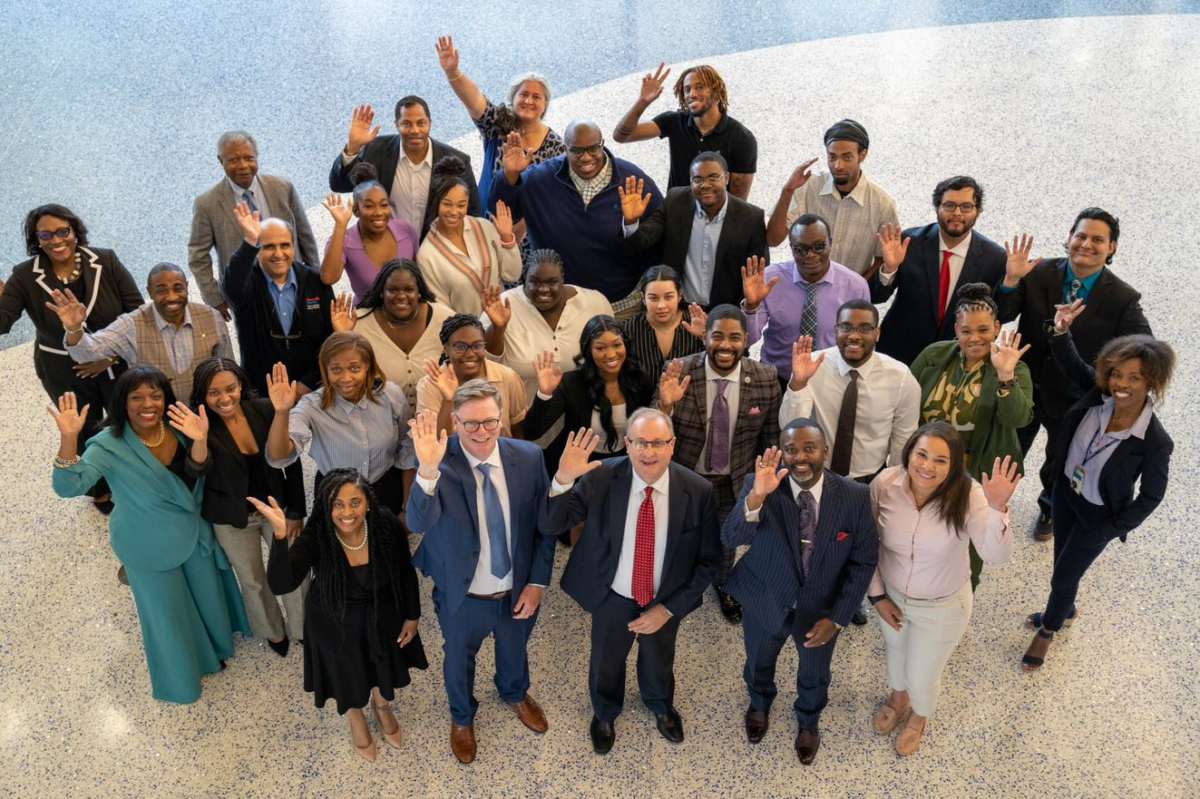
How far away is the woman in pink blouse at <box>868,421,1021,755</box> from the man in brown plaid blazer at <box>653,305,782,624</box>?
667 millimetres

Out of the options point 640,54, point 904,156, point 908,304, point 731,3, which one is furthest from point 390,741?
point 731,3

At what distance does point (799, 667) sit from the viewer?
13.5ft

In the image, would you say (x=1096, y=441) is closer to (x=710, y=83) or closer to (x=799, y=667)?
(x=799, y=667)

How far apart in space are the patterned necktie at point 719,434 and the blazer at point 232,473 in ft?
5.93

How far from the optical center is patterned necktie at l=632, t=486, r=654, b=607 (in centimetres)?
375

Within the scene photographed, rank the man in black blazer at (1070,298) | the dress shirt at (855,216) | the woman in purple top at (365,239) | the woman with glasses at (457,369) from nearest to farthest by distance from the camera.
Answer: the woman with glasses at (457,369) → the man in black blazer at (1070,298) → the woman in purple top at (365,239) → the dress shirt at (855,216)

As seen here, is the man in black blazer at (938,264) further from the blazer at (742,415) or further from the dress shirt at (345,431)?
the dress shirt at (345,431)

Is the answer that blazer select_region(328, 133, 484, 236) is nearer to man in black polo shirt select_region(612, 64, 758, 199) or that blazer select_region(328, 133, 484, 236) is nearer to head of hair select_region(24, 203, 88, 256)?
man in black polo shirt select_region(612, 64, 758, 199)

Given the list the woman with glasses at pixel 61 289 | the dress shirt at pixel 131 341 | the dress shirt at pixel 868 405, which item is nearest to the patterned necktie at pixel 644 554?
the dress shirt at pixel 868 405

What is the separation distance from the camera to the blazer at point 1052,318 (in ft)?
15.1

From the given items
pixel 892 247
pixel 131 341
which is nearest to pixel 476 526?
pixel 131 341

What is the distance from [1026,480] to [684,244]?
7.45ft

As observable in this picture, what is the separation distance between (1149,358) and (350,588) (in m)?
3.14

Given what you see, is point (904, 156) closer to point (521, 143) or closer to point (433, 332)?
point (521, 143)
